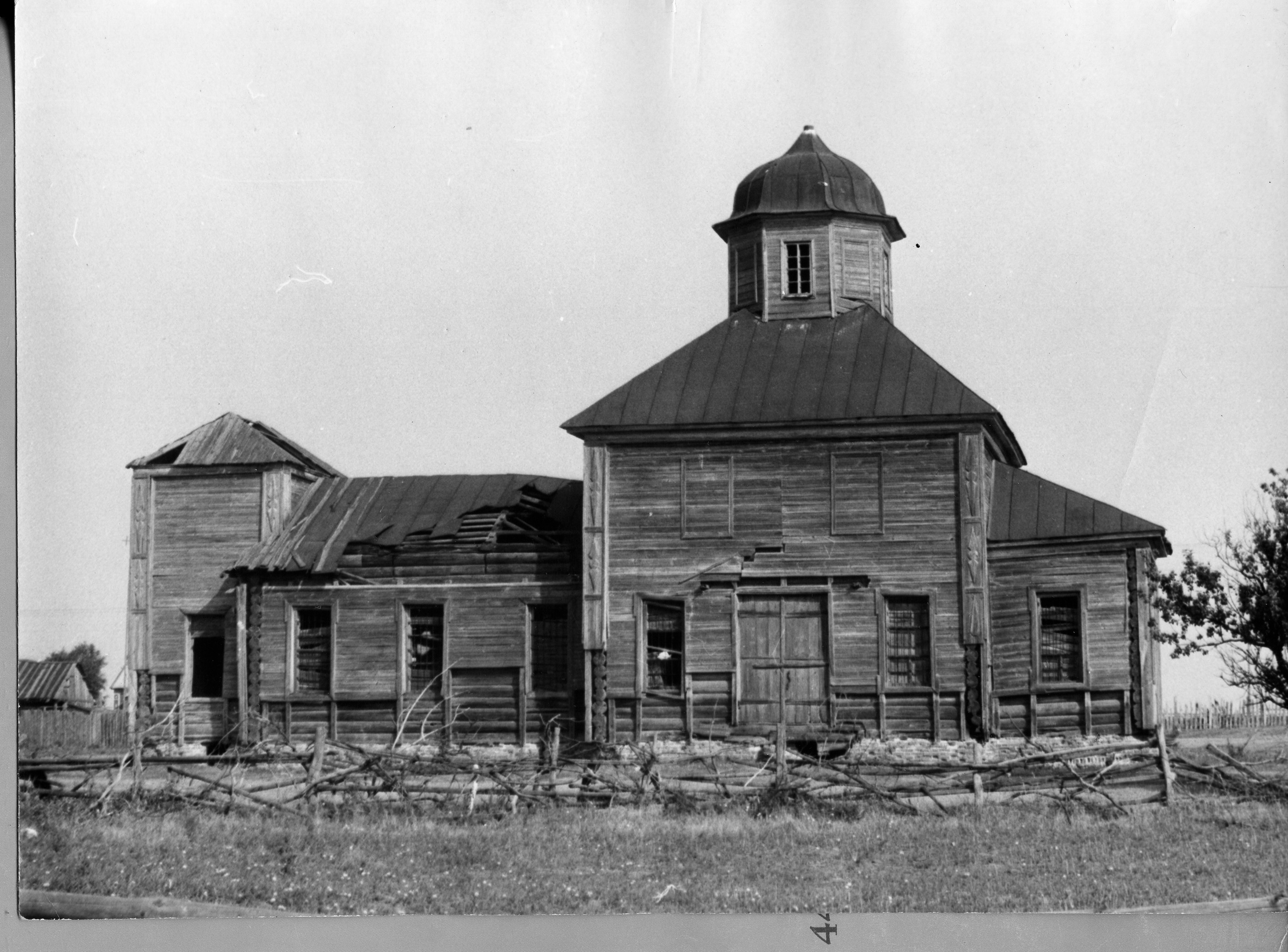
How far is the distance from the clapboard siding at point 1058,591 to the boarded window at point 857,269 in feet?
16.7

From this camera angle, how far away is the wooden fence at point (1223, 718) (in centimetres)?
3056

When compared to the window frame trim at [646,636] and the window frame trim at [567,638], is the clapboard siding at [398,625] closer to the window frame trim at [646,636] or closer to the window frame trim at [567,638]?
the window frame trim at [567,638]

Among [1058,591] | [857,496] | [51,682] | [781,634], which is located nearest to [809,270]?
[857,496]

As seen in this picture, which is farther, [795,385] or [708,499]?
[795,385]

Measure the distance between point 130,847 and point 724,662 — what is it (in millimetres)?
9407

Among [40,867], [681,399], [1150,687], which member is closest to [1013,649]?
[1150,687]

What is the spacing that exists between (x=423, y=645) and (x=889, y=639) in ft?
23.4

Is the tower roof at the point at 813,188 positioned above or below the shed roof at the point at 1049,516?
above

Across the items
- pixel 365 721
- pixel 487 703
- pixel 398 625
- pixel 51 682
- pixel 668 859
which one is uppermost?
pixel 398 625

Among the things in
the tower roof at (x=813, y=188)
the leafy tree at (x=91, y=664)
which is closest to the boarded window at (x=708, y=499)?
the tower roof at (x=813, y=188)

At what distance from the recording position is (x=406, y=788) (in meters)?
21.6

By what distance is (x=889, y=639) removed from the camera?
25750 millimetres

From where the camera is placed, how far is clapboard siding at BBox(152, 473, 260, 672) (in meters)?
30.0

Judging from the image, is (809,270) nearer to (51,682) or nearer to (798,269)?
(798,269)
